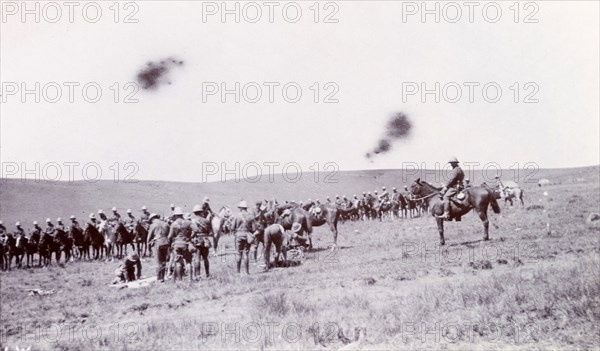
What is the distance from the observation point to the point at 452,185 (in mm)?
15648

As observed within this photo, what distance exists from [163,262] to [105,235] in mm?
8703

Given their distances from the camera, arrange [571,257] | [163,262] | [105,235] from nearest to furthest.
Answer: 1. [571,257]
2. [163,262]
3. [105,235]

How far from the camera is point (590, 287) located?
24.9ft

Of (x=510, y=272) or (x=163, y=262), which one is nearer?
(x=510, y=272)

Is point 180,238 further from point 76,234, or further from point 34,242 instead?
point 34,242

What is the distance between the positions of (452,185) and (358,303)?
8.51 metres

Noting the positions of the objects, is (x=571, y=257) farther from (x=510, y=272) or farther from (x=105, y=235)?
(x=105, y=235)

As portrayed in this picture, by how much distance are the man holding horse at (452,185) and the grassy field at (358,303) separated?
1.16 meters

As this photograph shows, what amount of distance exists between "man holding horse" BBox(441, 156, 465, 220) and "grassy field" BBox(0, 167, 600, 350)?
116cm

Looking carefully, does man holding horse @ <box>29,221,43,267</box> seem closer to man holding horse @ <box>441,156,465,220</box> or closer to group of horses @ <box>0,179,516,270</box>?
group of horses @ <box>0,179,516,270</box>

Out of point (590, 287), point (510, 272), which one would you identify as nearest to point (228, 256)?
point (510, 272)

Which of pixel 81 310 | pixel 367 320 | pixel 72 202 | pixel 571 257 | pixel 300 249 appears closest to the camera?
pixel 367 320

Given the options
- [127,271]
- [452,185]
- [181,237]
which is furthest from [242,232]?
[452,185]

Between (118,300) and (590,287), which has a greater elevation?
(590,287)
